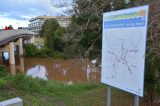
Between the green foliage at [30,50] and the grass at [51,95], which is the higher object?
the grass at [51,95]

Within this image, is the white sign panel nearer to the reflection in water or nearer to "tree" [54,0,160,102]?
"tree" [54,0,160,102]

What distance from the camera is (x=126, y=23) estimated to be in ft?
14.0

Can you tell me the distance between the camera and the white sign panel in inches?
153

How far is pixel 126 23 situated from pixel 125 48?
0.38 meters

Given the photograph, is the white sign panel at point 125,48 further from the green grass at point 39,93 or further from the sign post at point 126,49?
the green grass at point 39,93

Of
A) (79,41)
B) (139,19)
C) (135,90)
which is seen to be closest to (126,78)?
(135,90)

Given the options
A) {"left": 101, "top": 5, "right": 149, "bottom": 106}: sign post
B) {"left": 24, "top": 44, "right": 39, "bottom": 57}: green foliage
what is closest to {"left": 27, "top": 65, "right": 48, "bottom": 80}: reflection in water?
{"left": 101, "top": 5, "right": 149, "bottom": 106}: sign post

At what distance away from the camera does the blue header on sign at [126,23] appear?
12.8ft

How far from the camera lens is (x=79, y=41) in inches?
302

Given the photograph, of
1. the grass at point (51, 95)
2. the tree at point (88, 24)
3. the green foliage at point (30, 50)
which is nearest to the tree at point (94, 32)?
the tree at point (88, 24)

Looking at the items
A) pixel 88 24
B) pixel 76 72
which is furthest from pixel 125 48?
pixel 76 72

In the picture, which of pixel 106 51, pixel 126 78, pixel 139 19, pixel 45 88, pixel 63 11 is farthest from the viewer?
pixel 45 88

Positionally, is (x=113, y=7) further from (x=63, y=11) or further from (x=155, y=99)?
(x=155, y=99)

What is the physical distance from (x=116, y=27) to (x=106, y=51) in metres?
0.55
